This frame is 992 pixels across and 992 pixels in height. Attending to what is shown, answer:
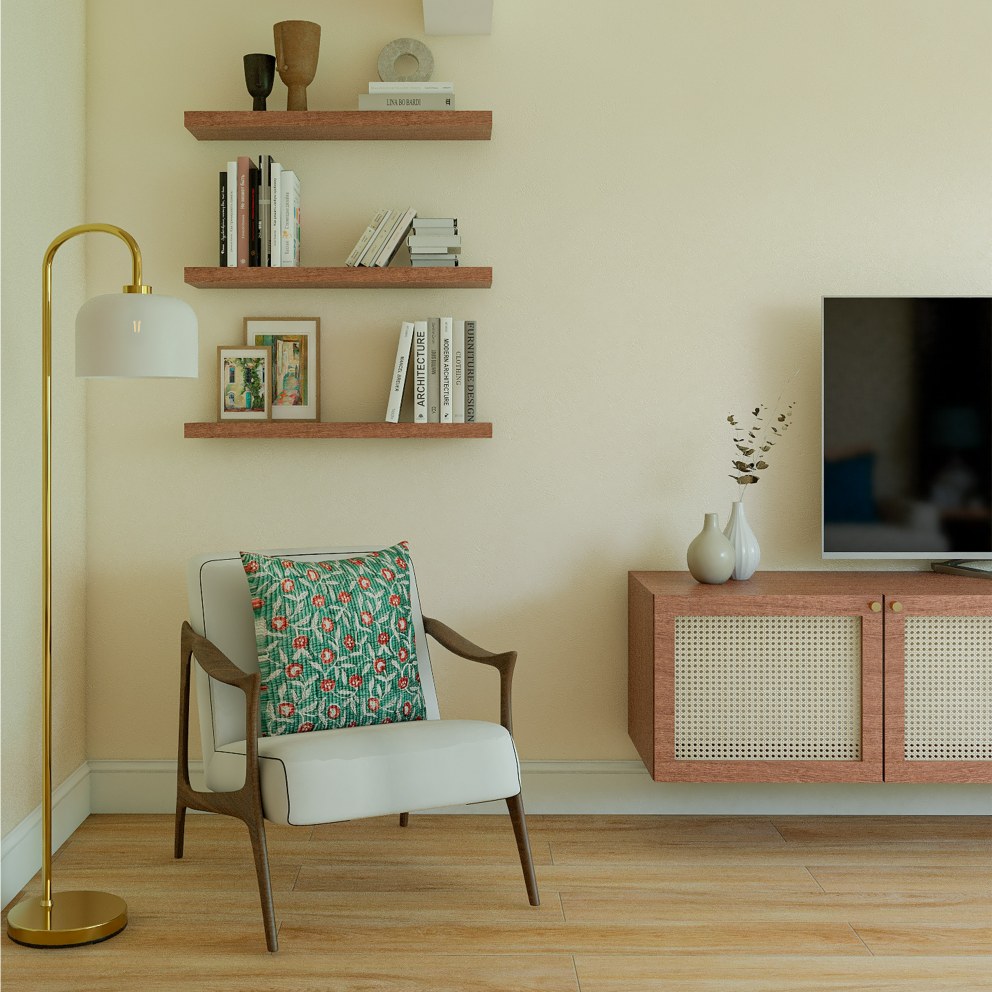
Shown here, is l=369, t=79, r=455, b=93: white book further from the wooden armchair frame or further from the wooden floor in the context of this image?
the wooden floor

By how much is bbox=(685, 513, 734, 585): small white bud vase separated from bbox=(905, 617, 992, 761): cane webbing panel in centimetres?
50

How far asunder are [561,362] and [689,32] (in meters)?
1.09

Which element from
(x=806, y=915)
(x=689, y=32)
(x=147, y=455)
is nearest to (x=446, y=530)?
(x=147, y=455)

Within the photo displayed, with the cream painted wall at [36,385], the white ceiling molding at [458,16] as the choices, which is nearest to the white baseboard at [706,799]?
the cream painted wall at [36,385]

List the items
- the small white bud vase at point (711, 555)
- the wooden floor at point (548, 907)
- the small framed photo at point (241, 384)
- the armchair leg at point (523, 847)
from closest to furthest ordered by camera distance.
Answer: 1. the wooden floor at point (548, 907)
2. the armchair leg at point (523, 847)
3. the small white bud vase at point (711, 555)
4. the small framed photo at point (241, 384)

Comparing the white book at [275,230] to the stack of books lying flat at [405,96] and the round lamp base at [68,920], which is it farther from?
the round lamp base at [68,920]

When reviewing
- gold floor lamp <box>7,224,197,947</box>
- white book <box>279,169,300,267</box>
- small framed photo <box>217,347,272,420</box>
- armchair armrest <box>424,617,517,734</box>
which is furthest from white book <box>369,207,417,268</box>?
armchair armrest <box>424,617,517,734</box>

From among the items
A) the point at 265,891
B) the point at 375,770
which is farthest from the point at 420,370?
the point at 265,891

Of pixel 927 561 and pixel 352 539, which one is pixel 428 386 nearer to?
pixel 352 539

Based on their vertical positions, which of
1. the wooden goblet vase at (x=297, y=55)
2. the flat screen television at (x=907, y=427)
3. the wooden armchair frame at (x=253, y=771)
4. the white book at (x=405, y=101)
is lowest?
the wooden armchair frame at (x=253, y=771)

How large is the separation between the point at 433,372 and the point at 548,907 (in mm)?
1528

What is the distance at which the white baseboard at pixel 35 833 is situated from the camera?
2615mm

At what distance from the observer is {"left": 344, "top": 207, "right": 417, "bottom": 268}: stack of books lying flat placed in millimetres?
3160

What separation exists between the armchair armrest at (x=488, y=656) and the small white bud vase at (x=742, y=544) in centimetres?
75
